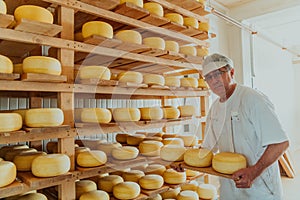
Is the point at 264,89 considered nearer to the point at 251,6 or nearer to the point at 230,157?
the point at 251,6

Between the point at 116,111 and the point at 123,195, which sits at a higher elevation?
the point at 116,111

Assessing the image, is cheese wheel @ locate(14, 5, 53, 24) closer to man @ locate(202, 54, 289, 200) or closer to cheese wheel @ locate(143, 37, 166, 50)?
cheese wheel @ locate(143, 37, 166, 50)

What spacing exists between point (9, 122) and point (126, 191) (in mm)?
938

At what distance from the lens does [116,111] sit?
5.91ft

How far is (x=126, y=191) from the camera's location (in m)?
1.74

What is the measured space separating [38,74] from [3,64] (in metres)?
0.18

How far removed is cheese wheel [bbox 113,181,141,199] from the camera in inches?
68.4

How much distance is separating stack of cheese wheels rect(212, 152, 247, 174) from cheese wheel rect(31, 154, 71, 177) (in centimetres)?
95

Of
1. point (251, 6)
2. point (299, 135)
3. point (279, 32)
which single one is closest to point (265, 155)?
point (251, 6)

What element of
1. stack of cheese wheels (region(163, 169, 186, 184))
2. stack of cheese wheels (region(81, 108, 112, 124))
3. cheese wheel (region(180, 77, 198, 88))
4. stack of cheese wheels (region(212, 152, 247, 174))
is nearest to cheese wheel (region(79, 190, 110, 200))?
stack of cheese wheels (region(81, 108, 112, 124))

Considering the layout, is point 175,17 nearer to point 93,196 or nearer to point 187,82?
point 187,82

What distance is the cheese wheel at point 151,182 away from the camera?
1.91 metres

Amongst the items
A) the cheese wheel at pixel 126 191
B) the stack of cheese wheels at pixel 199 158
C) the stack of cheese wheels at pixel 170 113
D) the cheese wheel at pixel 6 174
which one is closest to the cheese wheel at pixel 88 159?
the cheese wheel at pixel 126 191

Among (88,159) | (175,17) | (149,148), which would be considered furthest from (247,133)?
(175,17)
